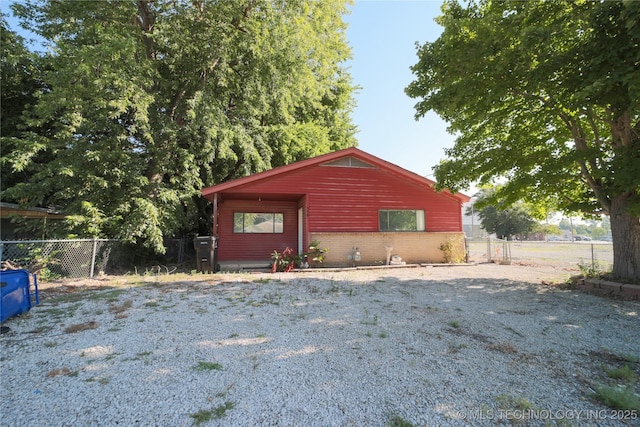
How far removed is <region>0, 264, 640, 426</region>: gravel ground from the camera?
233 cm

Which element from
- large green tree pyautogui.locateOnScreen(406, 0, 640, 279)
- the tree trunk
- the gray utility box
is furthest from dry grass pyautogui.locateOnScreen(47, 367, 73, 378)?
the tree trunk

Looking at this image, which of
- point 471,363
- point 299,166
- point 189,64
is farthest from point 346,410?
point 189,64

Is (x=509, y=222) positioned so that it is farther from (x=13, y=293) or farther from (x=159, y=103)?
(x=13, y=293)

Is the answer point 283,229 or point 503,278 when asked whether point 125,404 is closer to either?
point 503,278

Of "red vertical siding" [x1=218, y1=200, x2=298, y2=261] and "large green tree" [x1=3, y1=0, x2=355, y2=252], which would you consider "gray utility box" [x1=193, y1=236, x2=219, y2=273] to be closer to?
"large green tree" [x1=3, y1=0, x2=355, y2=252]

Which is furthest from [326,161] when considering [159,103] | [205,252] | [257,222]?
[159,103]

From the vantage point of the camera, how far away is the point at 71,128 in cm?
1040

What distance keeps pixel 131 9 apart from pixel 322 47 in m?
8.83

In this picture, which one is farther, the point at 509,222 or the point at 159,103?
the point at 509,222

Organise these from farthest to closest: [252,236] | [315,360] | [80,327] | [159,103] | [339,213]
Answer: [252,236], [159,103], [339,213], [80,327], [315,360]

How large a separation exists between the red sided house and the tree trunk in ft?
19.4

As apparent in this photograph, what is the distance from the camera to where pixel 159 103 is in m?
12.8

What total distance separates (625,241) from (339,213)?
799 cm

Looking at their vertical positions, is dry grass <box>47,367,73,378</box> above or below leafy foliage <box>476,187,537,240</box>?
below
